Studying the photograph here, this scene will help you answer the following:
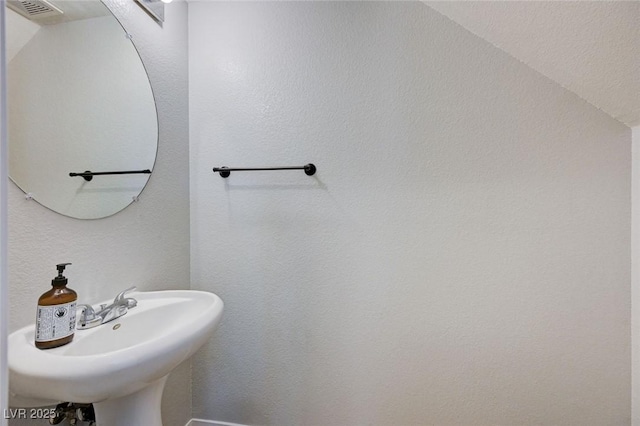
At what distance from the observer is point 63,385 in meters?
0.61

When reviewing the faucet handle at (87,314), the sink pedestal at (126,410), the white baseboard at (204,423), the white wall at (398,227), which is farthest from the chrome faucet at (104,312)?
the white baseboard at (204,423)

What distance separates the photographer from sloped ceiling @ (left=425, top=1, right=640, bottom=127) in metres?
0.87

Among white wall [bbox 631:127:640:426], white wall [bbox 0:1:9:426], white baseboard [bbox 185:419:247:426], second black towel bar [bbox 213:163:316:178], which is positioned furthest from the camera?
white baseboard [bbox 185:419:247:426]

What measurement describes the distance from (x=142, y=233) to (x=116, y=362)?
62 centimetres

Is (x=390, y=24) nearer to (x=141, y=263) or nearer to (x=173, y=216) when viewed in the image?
(x=173, y=216)

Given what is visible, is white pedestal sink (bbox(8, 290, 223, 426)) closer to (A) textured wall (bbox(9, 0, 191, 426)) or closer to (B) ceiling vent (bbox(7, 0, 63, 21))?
(A) textured wall (bbox(9, 0, 191, 426))

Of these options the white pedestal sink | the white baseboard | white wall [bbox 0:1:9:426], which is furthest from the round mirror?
the white baseboard

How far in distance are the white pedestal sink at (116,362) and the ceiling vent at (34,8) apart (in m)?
0.84

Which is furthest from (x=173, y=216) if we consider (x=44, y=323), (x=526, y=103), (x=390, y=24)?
(x=526, y=103)

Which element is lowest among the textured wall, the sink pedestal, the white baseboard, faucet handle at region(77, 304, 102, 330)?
the white baseboard

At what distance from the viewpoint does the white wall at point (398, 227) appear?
3.74 ft

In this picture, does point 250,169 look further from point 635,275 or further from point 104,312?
point 635,275

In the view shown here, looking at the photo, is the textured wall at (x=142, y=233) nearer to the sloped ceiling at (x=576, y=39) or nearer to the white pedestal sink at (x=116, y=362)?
the white pedestal sink at (x=116, y=362)

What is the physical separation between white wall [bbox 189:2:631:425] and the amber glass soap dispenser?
66 cm
